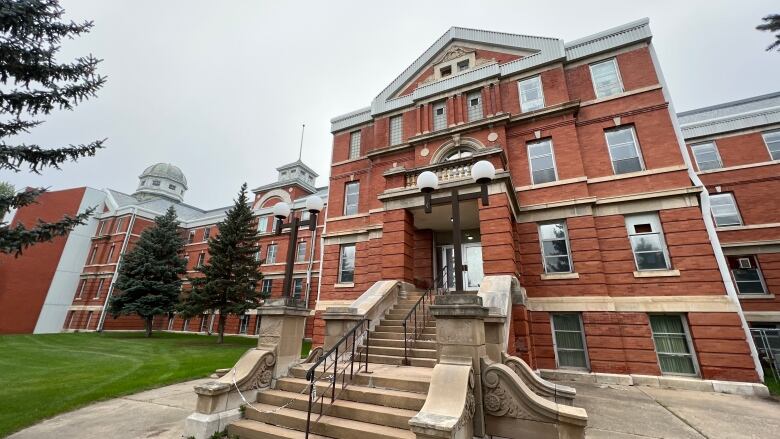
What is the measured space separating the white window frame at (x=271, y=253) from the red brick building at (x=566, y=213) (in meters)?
18.2

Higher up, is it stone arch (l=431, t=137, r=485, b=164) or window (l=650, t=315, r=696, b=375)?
stone arch (l=431, t=137, r=485, b=164)

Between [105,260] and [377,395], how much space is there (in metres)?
44.7

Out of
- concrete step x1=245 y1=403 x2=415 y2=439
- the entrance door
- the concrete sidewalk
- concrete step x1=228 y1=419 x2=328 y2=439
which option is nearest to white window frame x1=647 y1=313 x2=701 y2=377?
the concrete sidewalk

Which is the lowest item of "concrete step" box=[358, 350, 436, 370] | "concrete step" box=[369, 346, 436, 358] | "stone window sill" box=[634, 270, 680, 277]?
"concrete step" box=[358, 350, 436, 370]

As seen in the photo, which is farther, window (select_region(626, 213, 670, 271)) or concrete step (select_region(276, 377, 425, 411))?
window (select_region(626, 213, 670, 271))

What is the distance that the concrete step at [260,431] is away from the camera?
16.7 feet

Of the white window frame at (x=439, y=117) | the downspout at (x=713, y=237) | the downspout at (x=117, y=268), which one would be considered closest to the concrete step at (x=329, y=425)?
the downspout at (x=713, y=237)

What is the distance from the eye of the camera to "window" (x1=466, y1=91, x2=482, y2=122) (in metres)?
15.1

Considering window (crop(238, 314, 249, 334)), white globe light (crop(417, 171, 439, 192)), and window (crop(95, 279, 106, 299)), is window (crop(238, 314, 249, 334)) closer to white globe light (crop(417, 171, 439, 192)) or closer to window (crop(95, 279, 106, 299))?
window (crop(95, 279, 106, 299))

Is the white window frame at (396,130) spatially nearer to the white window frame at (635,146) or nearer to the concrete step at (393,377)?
the white window frame at (635,146)

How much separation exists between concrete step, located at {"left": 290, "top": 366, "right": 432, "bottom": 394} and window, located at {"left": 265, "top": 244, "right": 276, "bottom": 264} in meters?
27.6

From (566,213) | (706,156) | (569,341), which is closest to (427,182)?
(566,213)

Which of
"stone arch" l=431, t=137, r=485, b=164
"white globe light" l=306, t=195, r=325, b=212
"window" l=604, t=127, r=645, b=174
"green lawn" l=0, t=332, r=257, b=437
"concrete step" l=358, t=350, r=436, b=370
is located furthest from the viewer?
"stone arch" l=431, t=137, r=485, b=164

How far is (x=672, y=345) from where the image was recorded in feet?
33.8
